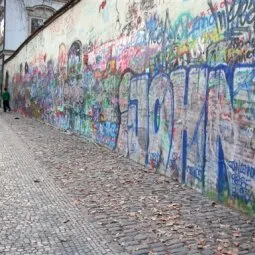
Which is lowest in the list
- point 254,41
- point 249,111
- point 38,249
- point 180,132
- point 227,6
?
point 38,249

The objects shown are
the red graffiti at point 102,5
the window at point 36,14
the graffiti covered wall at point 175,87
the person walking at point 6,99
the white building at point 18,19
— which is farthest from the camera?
the window at point 36,14

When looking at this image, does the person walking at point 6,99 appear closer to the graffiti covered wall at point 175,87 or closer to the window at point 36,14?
the window at point 36,14

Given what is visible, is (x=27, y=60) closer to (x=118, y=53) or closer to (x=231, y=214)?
(x=118, y=53)

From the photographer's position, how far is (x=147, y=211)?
16.6 feet

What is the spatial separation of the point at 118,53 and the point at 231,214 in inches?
199

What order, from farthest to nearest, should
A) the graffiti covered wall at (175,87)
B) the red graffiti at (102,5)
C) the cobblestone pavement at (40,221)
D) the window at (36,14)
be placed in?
the window at (36,14), the red graffiti at (102,5), the graffiti covered wall at (175,87), the cobblestone pavement at (40,221)

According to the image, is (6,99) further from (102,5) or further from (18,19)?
(102,5)

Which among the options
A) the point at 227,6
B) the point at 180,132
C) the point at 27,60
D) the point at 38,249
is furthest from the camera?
the point at 27,60

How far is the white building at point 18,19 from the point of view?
30531 millimetres

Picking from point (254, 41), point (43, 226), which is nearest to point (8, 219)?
point (43, 226)

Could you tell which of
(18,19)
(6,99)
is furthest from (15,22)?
(6,99)

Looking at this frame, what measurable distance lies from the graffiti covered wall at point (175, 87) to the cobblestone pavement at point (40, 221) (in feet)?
5.87

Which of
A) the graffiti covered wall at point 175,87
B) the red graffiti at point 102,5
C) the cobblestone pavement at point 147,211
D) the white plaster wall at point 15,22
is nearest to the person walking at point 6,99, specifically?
the white plaster wall at point 15,22

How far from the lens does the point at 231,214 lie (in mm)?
4891
